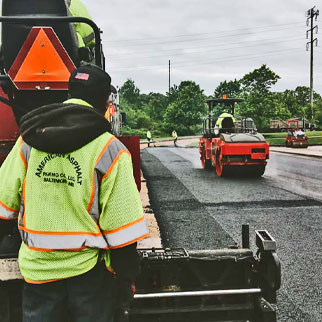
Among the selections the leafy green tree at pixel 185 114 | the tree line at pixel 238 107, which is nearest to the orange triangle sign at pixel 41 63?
the tree line at pixel 238 107

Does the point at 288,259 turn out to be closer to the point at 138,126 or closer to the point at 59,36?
the point at 59,36

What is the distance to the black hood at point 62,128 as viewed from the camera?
1.73 meters

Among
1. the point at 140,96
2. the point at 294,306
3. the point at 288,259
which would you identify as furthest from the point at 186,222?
the point at 140,96

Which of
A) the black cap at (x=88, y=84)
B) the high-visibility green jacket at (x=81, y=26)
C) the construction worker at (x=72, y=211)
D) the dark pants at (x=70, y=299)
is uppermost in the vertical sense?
the high-visibility green jacket at (x=81, y=26)

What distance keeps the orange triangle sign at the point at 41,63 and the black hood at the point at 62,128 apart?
1.55 meters

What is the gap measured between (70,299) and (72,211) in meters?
0.41

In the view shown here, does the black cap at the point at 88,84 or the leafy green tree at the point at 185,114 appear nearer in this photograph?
the black cap at the point at 88,84

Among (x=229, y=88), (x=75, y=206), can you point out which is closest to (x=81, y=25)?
(x=75, y=206)

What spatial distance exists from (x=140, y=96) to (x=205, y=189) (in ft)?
385

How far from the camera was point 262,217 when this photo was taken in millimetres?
7008

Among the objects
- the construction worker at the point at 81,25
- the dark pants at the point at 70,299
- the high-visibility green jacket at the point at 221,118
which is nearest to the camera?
the dark pants at the point at 70,299

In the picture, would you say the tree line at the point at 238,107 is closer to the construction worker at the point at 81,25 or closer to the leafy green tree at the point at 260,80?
the leafy green tree at the point at 260,80

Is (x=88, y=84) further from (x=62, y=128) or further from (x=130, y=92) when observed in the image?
(x=130, y=92)

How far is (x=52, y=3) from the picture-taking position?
326 centimetres
